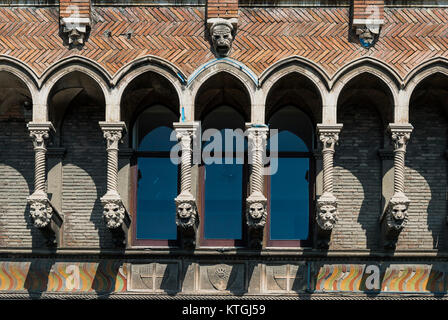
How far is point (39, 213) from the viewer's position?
25.1 meters

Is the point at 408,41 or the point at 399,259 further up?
the point at 408,41

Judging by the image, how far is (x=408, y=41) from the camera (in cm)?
2588

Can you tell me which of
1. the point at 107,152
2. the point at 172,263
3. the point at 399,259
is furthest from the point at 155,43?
the point at 399,259

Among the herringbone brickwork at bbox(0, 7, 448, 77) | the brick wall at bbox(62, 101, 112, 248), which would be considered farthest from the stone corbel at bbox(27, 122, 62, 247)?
the herringbone brickwork at bbox(0, 7, 448, 77)

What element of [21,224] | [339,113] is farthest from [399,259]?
[21,224]

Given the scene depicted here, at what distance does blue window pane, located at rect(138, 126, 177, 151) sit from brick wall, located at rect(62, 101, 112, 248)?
2.67 ft

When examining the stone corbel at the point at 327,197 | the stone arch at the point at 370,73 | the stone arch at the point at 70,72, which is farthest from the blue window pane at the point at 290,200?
the stone arch at the point at 70,72

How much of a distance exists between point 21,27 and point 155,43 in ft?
8.17

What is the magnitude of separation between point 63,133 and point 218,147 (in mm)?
2926

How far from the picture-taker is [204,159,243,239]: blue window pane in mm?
26438

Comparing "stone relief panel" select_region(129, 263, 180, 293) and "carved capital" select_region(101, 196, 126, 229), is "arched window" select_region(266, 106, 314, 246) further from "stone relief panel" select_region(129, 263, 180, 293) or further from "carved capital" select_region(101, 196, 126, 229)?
"carved capital" select_region(101, 196, 126, 229)

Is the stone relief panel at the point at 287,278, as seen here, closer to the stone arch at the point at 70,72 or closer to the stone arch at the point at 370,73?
the stone arch at the point at 370,73
